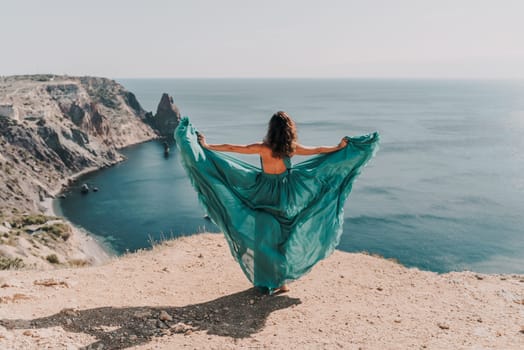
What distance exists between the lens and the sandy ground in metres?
5.32

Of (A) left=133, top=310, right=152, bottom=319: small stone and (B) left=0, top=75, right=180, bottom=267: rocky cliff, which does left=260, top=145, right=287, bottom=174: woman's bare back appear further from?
(B) left=0, top=75, right=180, bottom=267: rocky cliff

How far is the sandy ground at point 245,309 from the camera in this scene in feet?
17.5

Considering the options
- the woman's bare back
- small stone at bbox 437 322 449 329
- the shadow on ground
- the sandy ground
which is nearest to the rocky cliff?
the sandy ground

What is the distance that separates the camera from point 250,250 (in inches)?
263

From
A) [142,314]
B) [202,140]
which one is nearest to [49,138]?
[202,140]

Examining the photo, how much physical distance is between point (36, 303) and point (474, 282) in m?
7.36

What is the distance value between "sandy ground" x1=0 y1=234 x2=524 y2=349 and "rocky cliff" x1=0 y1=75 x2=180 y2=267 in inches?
947

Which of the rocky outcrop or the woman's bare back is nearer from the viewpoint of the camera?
the woman's bare back

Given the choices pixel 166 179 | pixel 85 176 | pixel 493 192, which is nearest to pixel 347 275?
pixel 493 192

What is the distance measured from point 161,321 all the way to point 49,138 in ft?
235

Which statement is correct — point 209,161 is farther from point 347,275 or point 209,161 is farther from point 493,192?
point 493,192

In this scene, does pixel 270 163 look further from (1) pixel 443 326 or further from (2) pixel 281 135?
(1) pixel 443 326

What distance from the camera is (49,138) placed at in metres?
69.2

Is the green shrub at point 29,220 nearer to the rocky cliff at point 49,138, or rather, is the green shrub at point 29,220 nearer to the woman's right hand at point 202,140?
the rocky cliff at point 49,138
